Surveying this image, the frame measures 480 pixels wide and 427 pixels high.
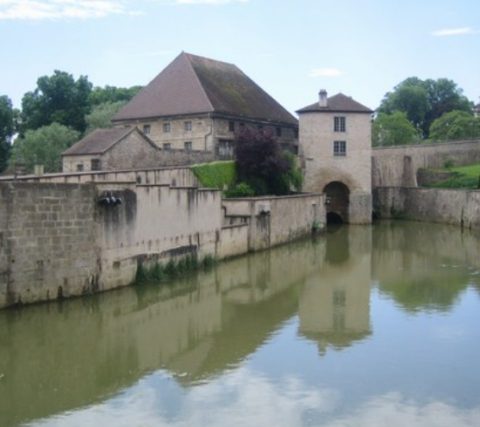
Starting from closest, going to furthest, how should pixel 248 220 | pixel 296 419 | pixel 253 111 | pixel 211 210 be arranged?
pixel 296 419 → pixel 211 210 → pixel 248 220 → pixel 253 111

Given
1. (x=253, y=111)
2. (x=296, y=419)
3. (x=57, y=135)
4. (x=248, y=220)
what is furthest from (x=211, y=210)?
(x=57, y=135)

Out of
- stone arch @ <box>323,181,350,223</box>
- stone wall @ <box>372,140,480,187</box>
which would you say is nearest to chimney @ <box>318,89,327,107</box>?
stone arch @ <box>323,181,350,223</box>

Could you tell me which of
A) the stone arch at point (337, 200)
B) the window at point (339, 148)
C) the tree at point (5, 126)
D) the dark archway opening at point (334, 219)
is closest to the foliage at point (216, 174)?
the window at point (339, 148)

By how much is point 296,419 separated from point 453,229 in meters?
33.0

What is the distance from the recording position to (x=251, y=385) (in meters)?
12.1

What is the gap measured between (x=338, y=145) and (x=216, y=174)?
11411 mm

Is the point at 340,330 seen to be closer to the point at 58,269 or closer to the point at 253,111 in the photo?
the point at 58,269

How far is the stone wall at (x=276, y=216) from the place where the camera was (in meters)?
28.9

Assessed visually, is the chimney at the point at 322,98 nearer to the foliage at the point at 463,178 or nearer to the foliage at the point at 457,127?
the foliage at the point at 463,178

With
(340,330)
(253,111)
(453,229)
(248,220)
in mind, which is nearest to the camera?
(340,330)

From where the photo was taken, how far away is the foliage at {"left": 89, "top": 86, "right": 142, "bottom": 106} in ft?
196

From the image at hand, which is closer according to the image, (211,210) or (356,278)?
(356,278)

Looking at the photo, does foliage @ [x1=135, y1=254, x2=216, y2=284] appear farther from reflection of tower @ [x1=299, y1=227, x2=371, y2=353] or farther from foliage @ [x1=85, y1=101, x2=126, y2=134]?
foliage @ [x1=85, y1=101, x2=126, y2=134]

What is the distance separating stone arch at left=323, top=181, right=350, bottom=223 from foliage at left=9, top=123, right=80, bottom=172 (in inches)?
671
